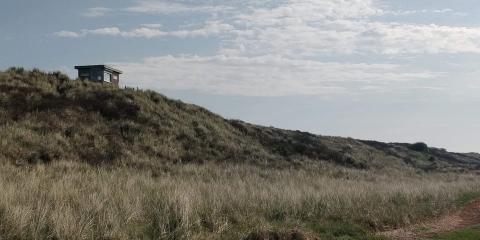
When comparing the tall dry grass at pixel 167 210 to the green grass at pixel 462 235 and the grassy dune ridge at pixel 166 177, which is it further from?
the green grass at pixel 462 235

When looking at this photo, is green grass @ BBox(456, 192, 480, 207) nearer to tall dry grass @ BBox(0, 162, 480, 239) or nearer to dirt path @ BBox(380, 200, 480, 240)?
dirt path @ BBox(380, 200, 480, 240)

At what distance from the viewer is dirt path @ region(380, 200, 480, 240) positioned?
1342 centimetres

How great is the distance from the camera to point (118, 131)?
31266mm

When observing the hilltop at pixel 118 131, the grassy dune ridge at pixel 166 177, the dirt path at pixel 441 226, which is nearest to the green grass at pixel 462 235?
the dirt path at pixel 441 226

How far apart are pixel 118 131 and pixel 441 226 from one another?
20.1 m

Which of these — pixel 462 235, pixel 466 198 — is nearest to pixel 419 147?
pixel 466 198

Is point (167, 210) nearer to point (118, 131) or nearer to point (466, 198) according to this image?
point (466, 198)

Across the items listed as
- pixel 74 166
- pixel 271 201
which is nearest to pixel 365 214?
pixel 271 201

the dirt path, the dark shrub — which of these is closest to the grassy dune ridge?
the dirt path

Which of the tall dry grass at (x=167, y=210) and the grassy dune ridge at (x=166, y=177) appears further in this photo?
the grassy dune ridge at (x=166, y=177)

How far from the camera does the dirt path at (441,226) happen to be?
13.4m

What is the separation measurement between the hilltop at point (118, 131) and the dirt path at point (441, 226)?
1439 centimetres

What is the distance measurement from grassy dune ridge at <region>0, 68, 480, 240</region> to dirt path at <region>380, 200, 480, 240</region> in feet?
1.84

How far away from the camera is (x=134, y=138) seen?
31.2 meters
